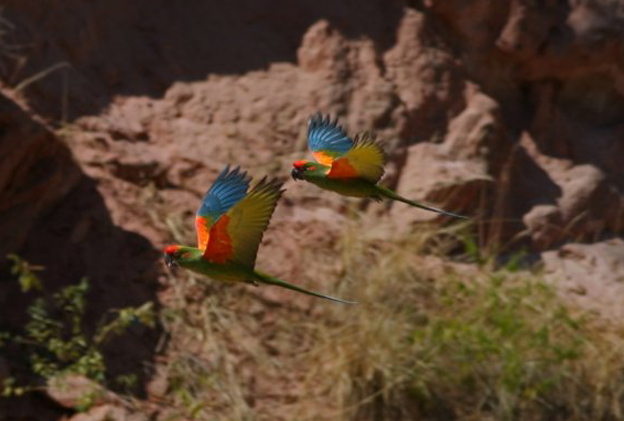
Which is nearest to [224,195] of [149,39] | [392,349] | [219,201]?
[219,201]

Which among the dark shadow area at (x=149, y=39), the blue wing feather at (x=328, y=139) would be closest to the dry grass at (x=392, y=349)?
the dark shadow area at (x=149, y=39)

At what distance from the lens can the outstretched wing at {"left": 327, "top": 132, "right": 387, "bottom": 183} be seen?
2.50 metres

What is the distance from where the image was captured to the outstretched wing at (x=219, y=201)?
2.46 m

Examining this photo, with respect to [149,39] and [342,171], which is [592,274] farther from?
[342,171]

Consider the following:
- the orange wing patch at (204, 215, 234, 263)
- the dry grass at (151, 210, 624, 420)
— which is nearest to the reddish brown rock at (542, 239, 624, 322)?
the dry grass at (151, 210, 624, 420)

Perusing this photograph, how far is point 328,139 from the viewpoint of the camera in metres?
2.75

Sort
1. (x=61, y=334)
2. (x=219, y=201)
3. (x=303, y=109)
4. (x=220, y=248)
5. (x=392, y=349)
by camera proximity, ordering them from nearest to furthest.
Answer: (x=220, y=248)
(x=219, y=201)
(x=61, y=334)
(x=392, y=349)
(x=303, y=109)

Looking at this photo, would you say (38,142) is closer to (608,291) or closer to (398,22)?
(398,22)

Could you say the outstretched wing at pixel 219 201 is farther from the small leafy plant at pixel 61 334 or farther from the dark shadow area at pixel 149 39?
the dark shadow area at pixel 149 39

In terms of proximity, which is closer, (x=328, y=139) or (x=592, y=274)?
(x=328, y=139)

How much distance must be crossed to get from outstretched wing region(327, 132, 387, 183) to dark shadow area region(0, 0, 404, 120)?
9.76 feet

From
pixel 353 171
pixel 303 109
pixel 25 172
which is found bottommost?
pixel 353 171

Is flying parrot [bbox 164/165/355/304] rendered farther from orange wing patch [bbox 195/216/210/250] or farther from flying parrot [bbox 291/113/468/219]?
flying parrot [bbox 291/113/468/219]

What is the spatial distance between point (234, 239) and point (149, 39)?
142 inches
